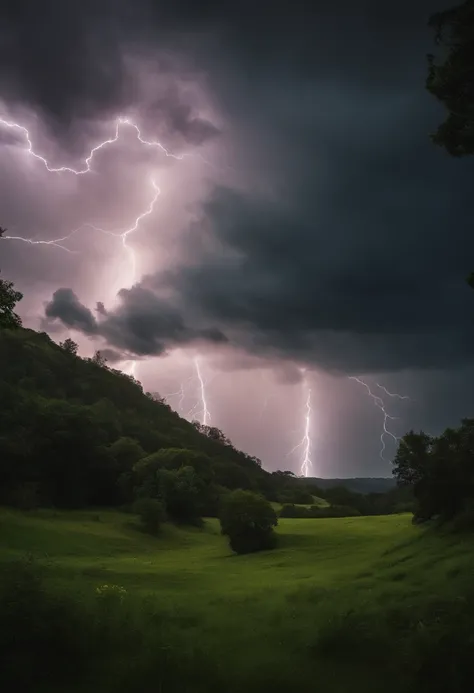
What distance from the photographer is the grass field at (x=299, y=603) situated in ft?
49.7

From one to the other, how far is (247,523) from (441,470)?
1780cm

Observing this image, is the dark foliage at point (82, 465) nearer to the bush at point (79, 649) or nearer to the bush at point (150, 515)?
the bush at point (150, 515)

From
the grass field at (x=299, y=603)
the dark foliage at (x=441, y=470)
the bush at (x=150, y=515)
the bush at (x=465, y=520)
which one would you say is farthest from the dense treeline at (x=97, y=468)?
the bush at (x=465, y=520)

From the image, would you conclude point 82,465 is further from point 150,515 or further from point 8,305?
point 8,305

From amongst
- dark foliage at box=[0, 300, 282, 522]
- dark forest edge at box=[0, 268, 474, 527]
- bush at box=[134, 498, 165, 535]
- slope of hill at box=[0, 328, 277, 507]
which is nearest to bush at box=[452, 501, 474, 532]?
dark forest edge at box=[0, 268, 474, 527]

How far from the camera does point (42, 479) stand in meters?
68.2

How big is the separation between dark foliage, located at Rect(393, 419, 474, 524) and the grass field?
Answer: 237cm

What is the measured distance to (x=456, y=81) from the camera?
2075cm

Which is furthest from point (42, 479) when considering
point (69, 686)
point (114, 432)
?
point (69, 686)

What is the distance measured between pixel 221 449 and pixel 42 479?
3456 inches

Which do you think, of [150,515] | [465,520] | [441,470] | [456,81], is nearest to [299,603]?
[465,520]

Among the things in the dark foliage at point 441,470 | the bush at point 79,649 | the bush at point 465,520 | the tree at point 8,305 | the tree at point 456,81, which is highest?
the tree at point 456,81

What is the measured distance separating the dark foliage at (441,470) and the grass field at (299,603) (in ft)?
7.78

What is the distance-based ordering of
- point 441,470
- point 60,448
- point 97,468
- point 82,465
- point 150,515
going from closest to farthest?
point 441,470 → point 150,515 → point 60,448 → point 82,465 → point 97,468
